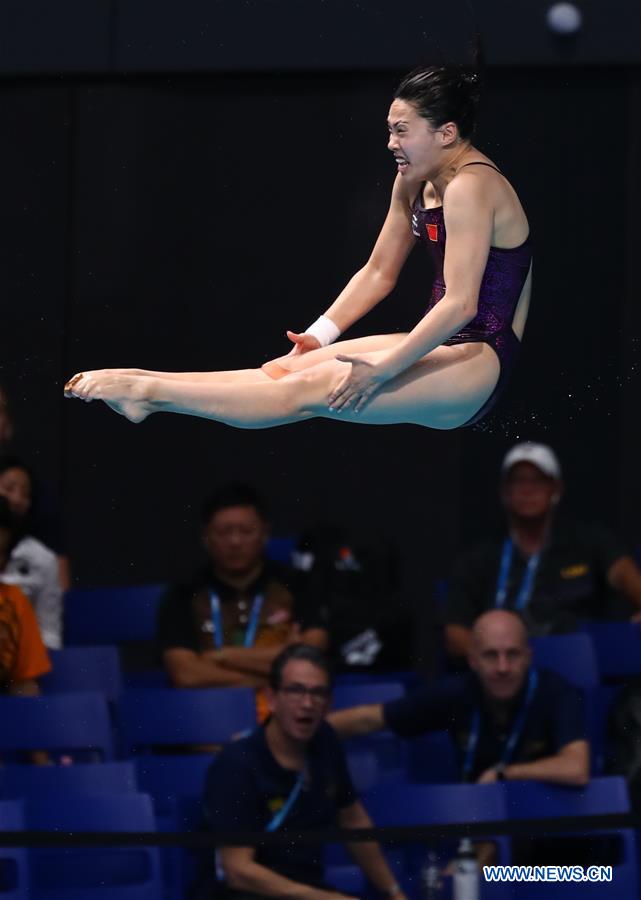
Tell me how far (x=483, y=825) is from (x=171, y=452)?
109 cm

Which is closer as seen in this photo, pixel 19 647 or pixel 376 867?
pixel 376 867

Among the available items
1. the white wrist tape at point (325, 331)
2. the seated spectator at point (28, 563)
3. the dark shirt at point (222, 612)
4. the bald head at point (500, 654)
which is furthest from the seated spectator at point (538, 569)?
the white wrist tape at point (325, 331)

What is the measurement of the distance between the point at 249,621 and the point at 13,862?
73 cm

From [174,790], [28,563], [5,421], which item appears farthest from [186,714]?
[5,421]

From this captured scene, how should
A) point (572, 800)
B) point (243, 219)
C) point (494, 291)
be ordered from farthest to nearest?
point (572, 800) < point (243, 219) < point (494, 291)

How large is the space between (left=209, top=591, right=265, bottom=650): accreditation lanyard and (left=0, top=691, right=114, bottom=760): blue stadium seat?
11.8 inches

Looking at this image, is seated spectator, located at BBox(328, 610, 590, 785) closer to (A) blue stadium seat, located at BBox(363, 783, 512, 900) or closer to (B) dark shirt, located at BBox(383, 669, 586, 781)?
(B) dark shirt, located at BBox(383, 669, 586, 781)

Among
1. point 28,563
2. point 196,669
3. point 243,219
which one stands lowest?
point 196,669

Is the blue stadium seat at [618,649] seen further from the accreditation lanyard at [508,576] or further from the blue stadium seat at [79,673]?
the blue stadium seat at [79,673]

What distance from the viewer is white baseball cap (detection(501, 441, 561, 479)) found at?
368 cm

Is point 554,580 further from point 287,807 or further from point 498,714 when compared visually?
point 287,807

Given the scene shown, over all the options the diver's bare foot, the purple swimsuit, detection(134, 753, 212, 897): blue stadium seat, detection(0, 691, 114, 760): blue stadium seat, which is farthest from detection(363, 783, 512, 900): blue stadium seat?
the diver's bare foot

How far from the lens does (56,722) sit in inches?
141

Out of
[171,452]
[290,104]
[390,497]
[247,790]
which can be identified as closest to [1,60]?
[290,104]
